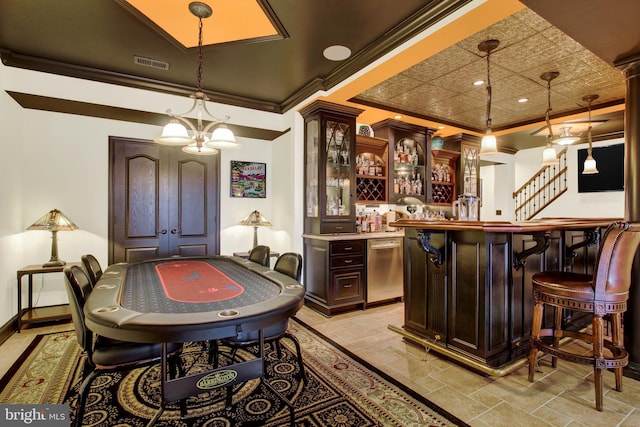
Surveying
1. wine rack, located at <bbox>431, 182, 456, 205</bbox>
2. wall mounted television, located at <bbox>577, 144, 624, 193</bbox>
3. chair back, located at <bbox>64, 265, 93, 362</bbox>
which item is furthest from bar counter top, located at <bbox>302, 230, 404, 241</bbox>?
wall mounted television, located at <bbox>577, 144, 624, 193</bbox>

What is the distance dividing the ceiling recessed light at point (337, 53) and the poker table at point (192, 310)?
7.59 feet

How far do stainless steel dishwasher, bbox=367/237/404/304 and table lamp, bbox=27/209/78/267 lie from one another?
12.1 feet

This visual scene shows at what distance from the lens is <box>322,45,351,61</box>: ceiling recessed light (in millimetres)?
3188

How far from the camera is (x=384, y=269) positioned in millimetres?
4508

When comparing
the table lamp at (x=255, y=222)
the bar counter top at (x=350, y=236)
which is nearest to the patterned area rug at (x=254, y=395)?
the bar counter top at (x=350, y=236)

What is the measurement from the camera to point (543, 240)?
2.55 m

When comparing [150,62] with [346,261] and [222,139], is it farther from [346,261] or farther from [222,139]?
[346,261]

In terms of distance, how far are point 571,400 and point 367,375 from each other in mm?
1411

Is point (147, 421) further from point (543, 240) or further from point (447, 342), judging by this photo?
point (543, 240)

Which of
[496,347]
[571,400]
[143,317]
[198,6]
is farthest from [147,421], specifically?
[198,6]

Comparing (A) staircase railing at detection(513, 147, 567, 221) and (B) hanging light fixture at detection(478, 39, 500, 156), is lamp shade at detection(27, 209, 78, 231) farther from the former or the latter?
(A) staircase railing at detection(513, 147, 567, 221)

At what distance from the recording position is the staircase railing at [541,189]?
7320 mm

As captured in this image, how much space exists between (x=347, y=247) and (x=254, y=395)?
2.27 metres

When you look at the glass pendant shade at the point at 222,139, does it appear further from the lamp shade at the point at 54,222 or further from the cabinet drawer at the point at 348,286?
the lamp shade at the point at 54,222
